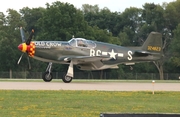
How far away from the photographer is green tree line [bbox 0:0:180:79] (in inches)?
2832

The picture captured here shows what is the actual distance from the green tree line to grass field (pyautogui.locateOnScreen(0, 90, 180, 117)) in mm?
49746

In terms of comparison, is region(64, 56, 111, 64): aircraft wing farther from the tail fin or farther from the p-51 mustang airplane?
the tail fin

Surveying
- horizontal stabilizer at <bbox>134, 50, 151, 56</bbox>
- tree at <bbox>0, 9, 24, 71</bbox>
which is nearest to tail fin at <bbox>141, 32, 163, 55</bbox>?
horizontal stabilizer at <bbox>134, 50, 151, 56</bbox>

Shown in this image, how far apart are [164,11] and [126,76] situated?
24648mm

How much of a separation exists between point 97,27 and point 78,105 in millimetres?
65342

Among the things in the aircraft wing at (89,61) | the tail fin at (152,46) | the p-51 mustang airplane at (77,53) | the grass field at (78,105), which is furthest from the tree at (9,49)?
the grass field at (78,105)

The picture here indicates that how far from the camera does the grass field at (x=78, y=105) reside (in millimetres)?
15055

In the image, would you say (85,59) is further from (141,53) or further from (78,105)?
(78,105)

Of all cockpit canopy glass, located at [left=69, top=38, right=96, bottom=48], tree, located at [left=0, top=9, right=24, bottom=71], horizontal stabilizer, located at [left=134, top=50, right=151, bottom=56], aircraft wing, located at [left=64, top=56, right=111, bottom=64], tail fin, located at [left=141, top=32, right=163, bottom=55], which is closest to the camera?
aircraft wing, located at [left=64, top=56, right=111, bottom=64]

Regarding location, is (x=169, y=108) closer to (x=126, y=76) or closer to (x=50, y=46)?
(x=50, y=46)

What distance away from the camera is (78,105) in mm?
17281

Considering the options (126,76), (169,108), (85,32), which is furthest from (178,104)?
(85,32)

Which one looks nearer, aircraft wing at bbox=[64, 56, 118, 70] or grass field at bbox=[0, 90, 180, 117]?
grass field at bbox=[0, 90, 180, 117]

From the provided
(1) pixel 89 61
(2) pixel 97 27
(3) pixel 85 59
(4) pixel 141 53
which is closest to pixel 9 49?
(2) pixel 97 27
